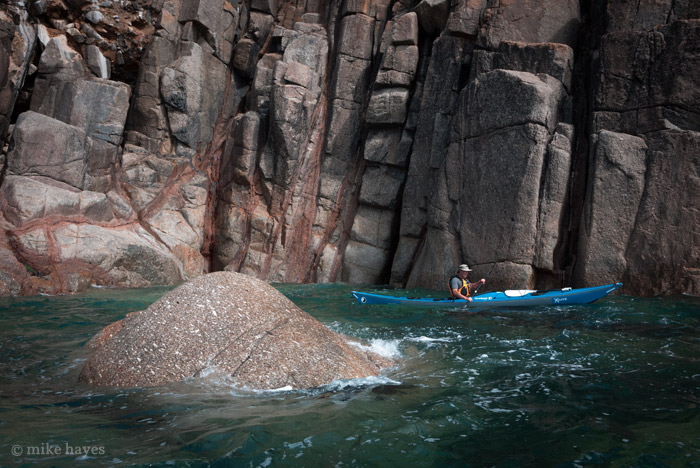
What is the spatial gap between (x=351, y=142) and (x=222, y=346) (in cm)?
1410

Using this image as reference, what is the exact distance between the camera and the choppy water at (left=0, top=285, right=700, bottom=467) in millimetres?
3490

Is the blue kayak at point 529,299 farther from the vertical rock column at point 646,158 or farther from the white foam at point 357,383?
the white foam at point 357,383

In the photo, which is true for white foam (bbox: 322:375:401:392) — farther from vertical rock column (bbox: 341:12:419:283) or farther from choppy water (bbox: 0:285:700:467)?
vertical rock column (bbox: 341:12:419:283)

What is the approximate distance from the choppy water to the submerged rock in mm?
205

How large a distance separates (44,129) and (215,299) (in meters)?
12.3

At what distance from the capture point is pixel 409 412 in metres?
4.34

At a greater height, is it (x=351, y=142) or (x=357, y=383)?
(x=351, y=142)

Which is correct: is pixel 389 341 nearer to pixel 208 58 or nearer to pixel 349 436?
pixel 349 436

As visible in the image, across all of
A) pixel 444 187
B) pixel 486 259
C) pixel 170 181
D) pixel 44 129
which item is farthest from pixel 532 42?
pixel 44 129

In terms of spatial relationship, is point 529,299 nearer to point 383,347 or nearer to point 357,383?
point 383,347

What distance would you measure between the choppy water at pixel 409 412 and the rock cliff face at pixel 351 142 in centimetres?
562

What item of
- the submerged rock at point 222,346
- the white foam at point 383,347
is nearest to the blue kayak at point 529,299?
the white foam at point 383,347

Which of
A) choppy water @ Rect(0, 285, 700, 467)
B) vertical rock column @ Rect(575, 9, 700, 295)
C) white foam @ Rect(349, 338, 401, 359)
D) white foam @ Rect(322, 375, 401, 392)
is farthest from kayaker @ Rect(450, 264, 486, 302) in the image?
white foam @ Rect(322, 375, 401, 392)

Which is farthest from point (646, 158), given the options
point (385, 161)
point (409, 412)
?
point (409, 412)
